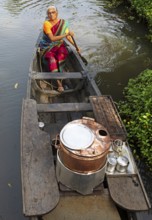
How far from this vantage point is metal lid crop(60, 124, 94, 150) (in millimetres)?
3006

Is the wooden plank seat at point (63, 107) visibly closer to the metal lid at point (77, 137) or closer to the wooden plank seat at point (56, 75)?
the wooden plank seat at point (56, 75)

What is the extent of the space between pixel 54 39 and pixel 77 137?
12.9 ft

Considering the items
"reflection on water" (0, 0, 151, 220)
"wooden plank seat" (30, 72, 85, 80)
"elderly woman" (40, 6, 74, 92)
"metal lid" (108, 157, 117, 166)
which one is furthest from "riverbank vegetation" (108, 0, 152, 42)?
"metal lid" (108, 157, 117, 166)

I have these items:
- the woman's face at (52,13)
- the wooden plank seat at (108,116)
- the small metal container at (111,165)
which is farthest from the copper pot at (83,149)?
the woman's face at (52,13)

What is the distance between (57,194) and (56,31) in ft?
14.5

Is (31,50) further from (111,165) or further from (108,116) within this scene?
(111,165)

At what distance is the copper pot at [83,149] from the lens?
117 inches

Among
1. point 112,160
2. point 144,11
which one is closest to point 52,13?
point 112,160

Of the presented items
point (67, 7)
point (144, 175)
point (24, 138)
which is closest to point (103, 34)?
point (67, 7)

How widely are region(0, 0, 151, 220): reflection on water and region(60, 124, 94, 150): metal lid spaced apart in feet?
7.28

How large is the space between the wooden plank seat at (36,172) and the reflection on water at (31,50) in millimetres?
1464

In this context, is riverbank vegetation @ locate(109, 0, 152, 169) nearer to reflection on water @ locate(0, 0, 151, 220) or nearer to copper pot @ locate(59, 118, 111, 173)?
reflection on water @ locate(0, 0, 151, 220)

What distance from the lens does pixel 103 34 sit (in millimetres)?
11359

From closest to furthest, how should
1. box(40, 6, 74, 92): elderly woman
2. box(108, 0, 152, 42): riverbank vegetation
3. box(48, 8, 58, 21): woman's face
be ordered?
→ box(48, 8, 58, 21): woman's face < box(40, 6, 74, 92): elderly woman < box(108, 0, 152, 42): riverbank vegetation
